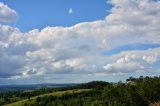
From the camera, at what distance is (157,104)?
24.9 m

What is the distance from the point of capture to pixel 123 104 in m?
200

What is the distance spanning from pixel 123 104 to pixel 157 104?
177m

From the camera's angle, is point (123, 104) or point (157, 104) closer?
point (157, 104)
